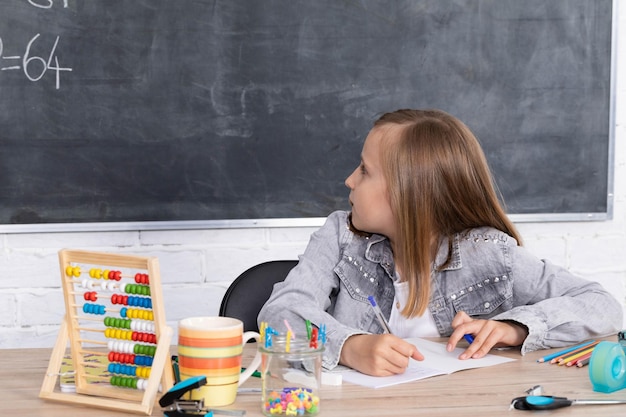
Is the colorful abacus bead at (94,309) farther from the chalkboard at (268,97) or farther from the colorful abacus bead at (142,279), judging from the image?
the chalkboard at (268,97)

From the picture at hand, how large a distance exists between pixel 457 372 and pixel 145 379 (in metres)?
0.48

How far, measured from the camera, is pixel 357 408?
1.03m

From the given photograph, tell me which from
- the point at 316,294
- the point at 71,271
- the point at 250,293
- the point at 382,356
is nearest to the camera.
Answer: the point at 71,271

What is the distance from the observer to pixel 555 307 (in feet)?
4.78

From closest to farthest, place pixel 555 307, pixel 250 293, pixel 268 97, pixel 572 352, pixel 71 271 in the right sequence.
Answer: pixel 71 271
pixel 572 352
pixel 555 307
pixel 250 293
pixel 268 97

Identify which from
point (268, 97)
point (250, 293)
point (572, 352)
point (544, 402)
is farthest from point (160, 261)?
point (544, 402)

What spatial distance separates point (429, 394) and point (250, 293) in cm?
64

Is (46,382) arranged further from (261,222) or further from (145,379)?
(261,222)

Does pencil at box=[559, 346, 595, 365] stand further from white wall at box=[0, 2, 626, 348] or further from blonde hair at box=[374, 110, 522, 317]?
white wall at box=[0, 2, 626, 348]

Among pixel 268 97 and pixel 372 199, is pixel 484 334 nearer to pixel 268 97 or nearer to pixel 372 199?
pixel 372 199

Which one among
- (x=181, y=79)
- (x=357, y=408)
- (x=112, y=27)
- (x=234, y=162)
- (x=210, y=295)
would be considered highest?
(x=112, y=27)

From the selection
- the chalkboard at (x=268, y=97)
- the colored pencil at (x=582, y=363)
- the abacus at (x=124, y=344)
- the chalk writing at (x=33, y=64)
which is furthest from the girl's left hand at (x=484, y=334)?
the chalk writing at (x=33, y=64)

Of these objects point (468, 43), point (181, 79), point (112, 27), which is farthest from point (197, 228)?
point (468, 43)

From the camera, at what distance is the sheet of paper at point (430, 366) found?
3.87 feet
